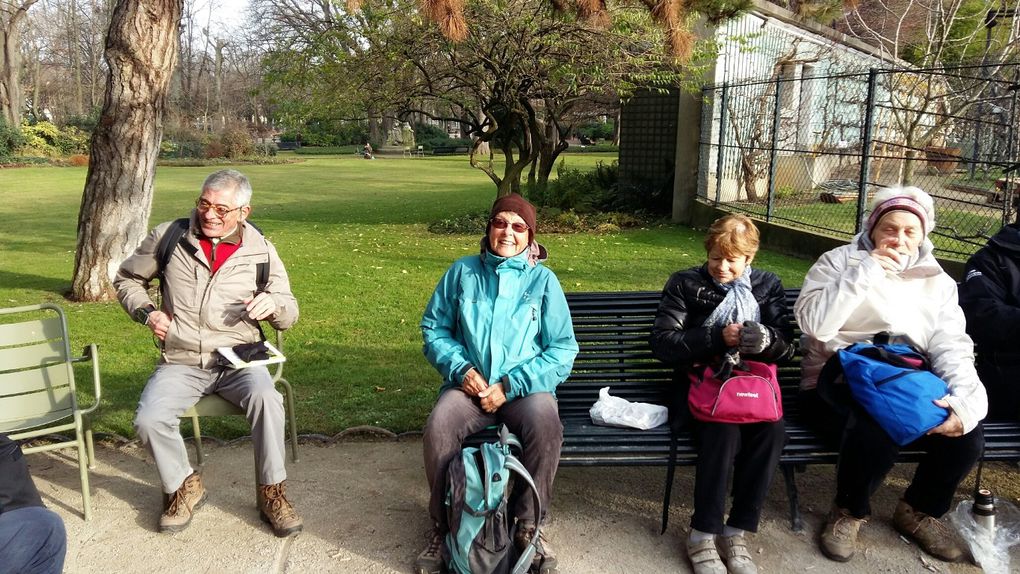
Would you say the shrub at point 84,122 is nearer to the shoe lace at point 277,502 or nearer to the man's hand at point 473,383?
the shoe lace at point 277,502

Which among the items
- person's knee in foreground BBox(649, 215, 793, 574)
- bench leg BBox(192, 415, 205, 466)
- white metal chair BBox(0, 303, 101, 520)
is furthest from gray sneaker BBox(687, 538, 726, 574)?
white metal chair BBox(0, 303, 101, 520)

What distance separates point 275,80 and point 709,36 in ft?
23.8

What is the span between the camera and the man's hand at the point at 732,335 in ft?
10.9

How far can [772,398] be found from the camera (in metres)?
3.21

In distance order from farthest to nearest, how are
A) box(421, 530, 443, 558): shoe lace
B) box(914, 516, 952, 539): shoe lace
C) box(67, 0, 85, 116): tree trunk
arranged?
box(67, 0, 85, 116): tree trunk < box(914, 516, 952, 539): shoe lace < box(421, 530, 443, 558): shoe lace

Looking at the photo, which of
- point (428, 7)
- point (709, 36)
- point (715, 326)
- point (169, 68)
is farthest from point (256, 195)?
point (715, 326)

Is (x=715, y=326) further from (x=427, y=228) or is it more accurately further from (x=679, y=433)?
(x=427, y=228)

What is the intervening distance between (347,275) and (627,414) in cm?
651

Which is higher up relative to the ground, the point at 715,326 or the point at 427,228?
the point at 715,326

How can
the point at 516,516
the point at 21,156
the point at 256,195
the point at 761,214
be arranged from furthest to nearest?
1. the point at 21,156
2. the point at 256,195
3. the point at 761,214
4. the point at 516,516

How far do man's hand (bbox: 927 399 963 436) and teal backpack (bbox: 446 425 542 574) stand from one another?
1597mm

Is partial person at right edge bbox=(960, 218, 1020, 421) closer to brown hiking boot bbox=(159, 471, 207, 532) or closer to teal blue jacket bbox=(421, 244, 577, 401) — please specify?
teal blue jacket bbox=(421, 244, 577, 401)

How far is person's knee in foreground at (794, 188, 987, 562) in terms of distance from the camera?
125 inches

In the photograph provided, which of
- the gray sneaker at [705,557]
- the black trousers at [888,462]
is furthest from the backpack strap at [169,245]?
the black trousers at [888,462]
